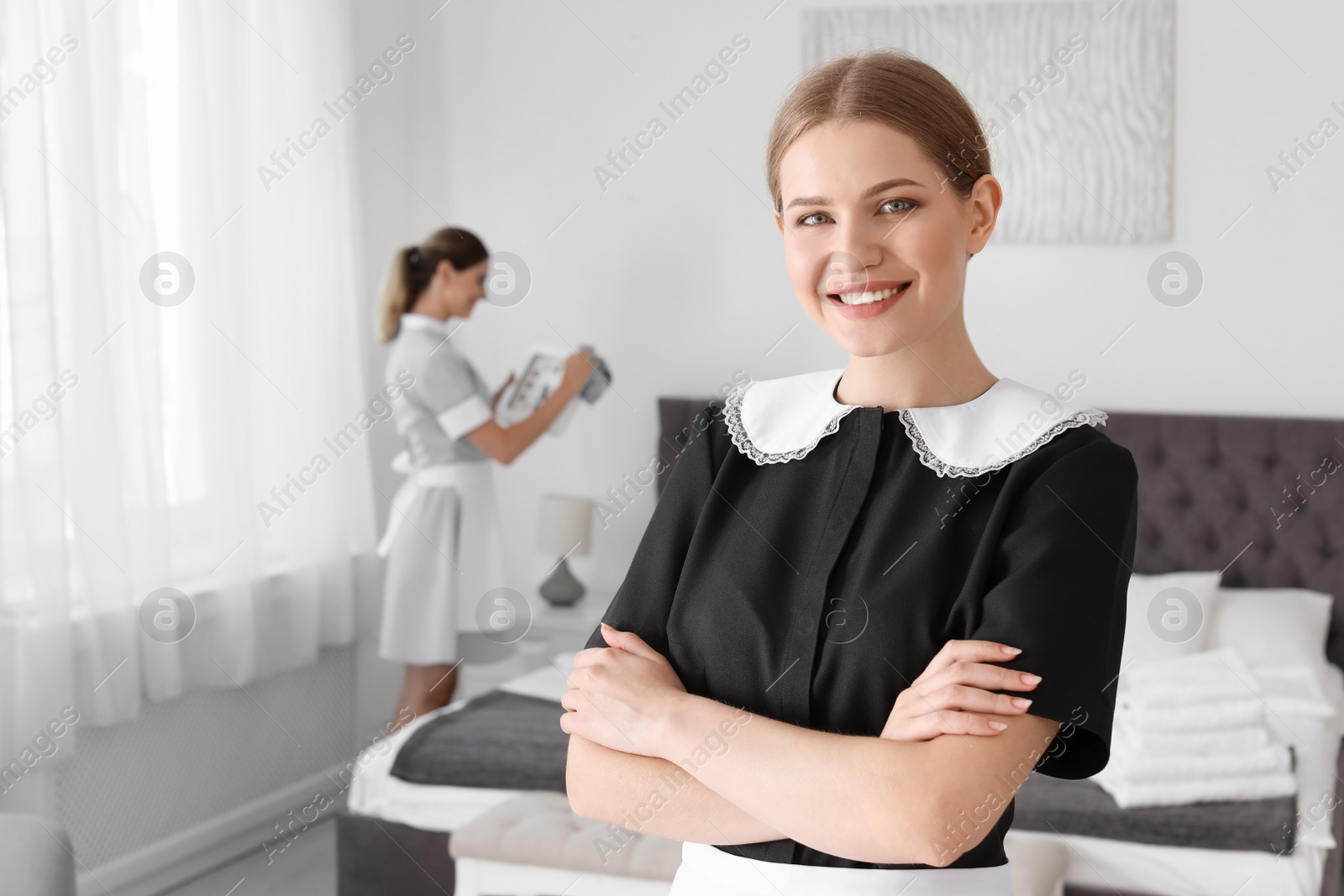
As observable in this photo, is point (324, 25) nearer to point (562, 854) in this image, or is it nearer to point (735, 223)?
point (735, 223)

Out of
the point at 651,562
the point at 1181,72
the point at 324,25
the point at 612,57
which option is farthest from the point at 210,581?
the point at 1181,72

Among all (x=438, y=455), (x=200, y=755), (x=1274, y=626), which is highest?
(x=438, y=455)

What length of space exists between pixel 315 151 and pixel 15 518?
5.25 feet

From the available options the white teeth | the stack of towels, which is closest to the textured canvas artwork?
the stack of towels

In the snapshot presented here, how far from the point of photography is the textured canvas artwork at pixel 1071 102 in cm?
343

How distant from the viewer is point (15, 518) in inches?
108

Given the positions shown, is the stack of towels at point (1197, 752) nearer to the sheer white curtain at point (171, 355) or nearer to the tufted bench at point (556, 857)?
the tufted bench at point (556, 857)

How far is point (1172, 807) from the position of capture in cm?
249

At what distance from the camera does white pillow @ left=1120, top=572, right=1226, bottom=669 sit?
2.95 metres

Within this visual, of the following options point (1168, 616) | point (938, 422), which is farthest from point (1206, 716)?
point (938, 422)

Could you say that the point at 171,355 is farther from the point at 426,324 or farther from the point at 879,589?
the point at 879,589

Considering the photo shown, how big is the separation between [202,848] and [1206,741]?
2761 millimetres

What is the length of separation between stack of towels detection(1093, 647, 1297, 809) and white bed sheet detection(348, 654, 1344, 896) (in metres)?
0.08

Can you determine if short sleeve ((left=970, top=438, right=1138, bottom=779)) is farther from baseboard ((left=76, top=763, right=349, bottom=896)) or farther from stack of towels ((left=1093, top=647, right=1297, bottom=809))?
baseboard ((left=76, top=763, right=349, bottom=896))
